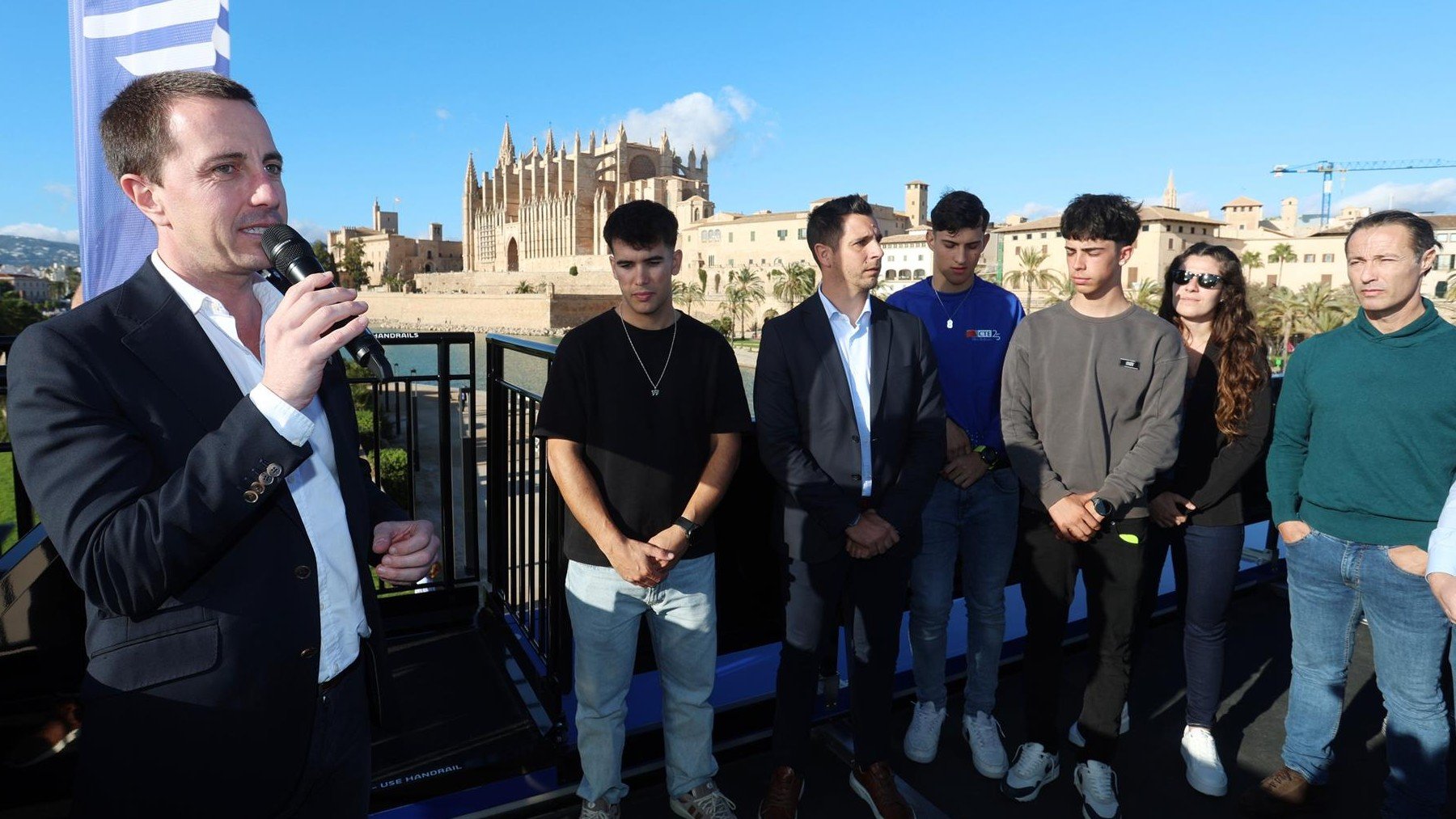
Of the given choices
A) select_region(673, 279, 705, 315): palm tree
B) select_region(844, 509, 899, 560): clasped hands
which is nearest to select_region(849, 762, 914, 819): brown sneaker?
select_region(844, 509, 899, 560): clasped hands

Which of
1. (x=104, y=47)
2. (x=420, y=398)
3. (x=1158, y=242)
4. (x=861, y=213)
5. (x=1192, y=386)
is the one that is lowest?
(x=420, y=398)

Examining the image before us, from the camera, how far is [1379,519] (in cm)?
252

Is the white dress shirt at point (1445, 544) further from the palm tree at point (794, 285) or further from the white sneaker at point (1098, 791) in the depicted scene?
the palm tree at point (794, 285)

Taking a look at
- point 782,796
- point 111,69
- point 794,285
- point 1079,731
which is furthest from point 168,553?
point 794,285

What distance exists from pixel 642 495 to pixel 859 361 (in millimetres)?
948

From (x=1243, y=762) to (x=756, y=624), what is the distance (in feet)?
6.34

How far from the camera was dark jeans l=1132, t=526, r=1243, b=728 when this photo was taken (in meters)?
2.94

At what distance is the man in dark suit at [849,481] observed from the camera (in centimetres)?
263

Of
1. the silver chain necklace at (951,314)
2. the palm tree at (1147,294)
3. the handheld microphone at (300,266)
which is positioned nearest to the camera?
the handheld microphone at (300,266)

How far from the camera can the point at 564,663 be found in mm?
2902

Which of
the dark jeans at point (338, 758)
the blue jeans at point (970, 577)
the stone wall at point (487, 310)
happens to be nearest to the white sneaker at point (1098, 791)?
the blue jeans at point (970, 577)

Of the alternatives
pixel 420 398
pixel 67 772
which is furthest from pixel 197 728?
pixel 420 398

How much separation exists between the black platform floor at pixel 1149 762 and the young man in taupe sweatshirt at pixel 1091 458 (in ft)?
0.58

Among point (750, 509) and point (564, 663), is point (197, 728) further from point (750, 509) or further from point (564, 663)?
point (750, 509)
